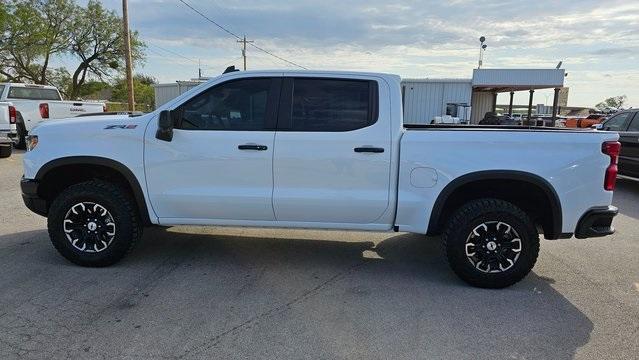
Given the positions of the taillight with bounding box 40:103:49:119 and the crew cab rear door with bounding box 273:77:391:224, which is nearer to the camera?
the crew cab rear door with bounding box 273:77:391:224

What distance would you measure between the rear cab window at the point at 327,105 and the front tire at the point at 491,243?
4.07 feet

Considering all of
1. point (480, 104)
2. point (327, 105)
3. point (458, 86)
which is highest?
point (458, 86)

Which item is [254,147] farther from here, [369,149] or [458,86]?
[458,86]

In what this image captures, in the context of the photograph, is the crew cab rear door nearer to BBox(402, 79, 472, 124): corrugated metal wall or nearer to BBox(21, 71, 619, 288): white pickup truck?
BBox(21, 71, 619, 288): white pickup truck

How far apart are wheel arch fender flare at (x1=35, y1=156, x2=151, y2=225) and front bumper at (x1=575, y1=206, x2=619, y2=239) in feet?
13.2

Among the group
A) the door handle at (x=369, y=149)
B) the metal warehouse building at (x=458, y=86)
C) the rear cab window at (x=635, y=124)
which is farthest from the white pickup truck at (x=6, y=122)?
the metal warehouse building at (x=458, y=86)

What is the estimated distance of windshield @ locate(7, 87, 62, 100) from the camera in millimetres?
14461

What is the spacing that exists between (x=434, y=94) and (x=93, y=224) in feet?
83.8

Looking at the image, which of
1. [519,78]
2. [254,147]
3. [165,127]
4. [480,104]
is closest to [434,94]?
[519,78]

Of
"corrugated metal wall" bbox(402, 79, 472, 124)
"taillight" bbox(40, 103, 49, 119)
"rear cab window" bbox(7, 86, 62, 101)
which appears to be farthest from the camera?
"corrugated metal wall" bbox(402, 79, 472, 124)

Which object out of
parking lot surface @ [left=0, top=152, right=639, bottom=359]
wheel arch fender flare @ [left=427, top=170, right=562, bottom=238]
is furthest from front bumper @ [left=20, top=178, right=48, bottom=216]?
wheel arch fender flare @ [left=427, top=170, right=562, bottom=238]

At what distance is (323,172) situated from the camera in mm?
4348

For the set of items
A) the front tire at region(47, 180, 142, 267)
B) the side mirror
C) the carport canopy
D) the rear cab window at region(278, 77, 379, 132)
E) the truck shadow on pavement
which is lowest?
the truck shadow on pavement

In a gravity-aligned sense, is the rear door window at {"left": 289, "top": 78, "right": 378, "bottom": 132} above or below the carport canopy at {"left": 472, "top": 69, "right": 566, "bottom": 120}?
below
